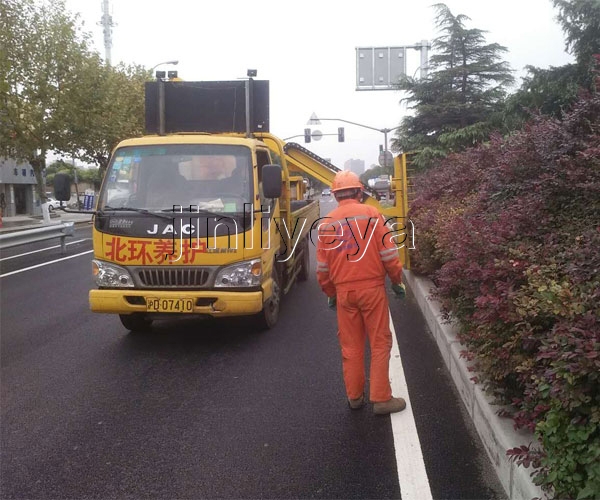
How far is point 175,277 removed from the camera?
5.70 metres

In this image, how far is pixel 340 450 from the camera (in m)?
3.70

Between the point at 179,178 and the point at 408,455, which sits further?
the point at 179,178

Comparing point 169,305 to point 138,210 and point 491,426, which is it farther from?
point 491,426

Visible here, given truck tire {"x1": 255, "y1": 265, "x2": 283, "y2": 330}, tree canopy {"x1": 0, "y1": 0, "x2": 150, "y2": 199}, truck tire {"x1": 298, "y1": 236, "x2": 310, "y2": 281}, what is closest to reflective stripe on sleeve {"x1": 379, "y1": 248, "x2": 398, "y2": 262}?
truck tire {"x1": 255, "y1": 265, "x2": 283, "y2": 330}

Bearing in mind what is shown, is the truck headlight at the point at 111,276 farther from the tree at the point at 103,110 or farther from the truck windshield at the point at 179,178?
the tree at the point at 103,110

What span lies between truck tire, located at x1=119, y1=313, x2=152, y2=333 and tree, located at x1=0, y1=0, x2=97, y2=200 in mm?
19458

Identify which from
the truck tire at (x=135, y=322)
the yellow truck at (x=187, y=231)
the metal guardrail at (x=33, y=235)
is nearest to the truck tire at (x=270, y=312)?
the yellow truck at (x=187, y=231)

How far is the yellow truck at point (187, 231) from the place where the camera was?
5.65m

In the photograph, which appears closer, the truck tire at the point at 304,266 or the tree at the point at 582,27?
the truck tire at the point at 304,266

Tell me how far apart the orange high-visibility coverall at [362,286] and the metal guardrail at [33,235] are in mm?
9694

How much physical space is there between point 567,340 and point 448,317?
2473 millimetres

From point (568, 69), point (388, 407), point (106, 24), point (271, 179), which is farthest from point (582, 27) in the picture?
point (106, 24)

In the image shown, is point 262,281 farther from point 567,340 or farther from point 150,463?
point 567,340

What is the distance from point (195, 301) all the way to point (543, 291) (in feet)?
11.6
